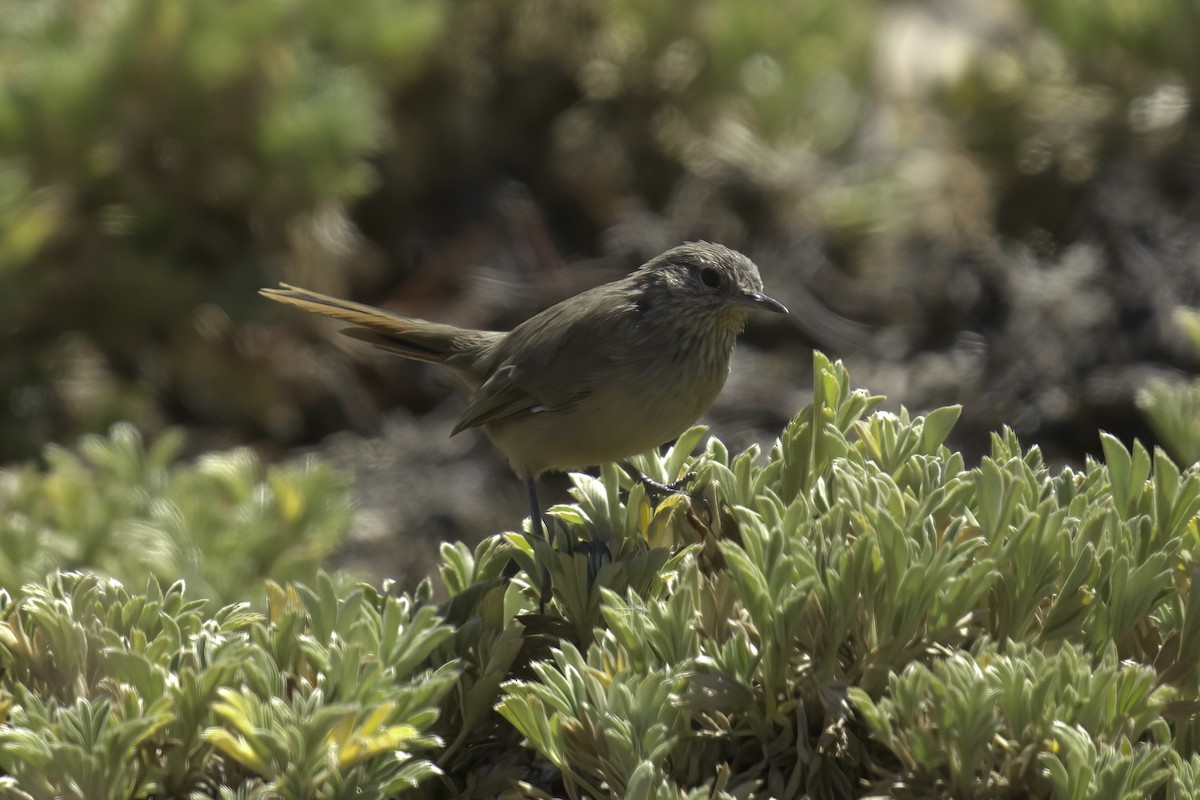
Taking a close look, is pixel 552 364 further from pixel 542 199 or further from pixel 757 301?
pixel 542 199

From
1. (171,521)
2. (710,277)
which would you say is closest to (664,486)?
(710,277)

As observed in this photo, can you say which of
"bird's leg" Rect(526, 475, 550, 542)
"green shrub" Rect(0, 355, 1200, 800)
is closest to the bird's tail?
"bird's leg" Rect(526, 475, 550, 542)

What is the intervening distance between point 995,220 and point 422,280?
10.8 ft

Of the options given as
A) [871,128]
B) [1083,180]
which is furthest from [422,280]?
[1083,180]

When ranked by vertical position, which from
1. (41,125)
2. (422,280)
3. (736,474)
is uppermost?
(736,474)

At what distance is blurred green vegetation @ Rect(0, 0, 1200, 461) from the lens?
6996mm

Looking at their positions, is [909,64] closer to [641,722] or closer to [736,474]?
[736,474]

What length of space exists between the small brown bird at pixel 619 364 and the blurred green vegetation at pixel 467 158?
232 centimetres

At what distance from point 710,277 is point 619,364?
44 centimetres

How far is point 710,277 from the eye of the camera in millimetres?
4246

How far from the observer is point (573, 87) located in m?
8.48

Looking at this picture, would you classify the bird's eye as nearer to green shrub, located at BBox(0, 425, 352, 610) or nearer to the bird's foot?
the bird's foot

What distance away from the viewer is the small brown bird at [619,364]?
13.0ft

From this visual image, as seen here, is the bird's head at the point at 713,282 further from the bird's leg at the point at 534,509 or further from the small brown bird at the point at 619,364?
the bird's leg at the point at 534,509
